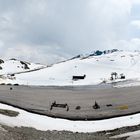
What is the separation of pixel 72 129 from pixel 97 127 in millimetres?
3232

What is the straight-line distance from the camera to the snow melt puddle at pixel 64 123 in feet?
143

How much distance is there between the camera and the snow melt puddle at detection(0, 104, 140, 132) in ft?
143

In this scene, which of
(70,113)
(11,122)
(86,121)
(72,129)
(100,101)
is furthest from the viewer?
(100,101)

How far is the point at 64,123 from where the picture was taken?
158 ft

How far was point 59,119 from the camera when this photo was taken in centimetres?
5069

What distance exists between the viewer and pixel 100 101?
230 feet

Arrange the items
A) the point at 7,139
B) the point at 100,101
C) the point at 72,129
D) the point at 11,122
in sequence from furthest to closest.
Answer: the point at 100,101, the point at 72,129, the point at 11,122, the point at 7,139

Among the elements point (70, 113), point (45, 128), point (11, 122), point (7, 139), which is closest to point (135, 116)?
point (70, 113)

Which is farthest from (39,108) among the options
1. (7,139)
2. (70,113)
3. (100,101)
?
(7,139)

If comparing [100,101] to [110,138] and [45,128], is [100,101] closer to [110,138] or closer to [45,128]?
[45,128]

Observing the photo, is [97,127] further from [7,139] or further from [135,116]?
[7,139]

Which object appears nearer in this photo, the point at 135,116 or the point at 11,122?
the point at 11,122

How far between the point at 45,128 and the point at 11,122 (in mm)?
3849

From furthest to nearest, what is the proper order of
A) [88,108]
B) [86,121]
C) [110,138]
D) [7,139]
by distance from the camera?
1. [88,108]
2. [86,121]
3. [110,138]
4. [7,139]
